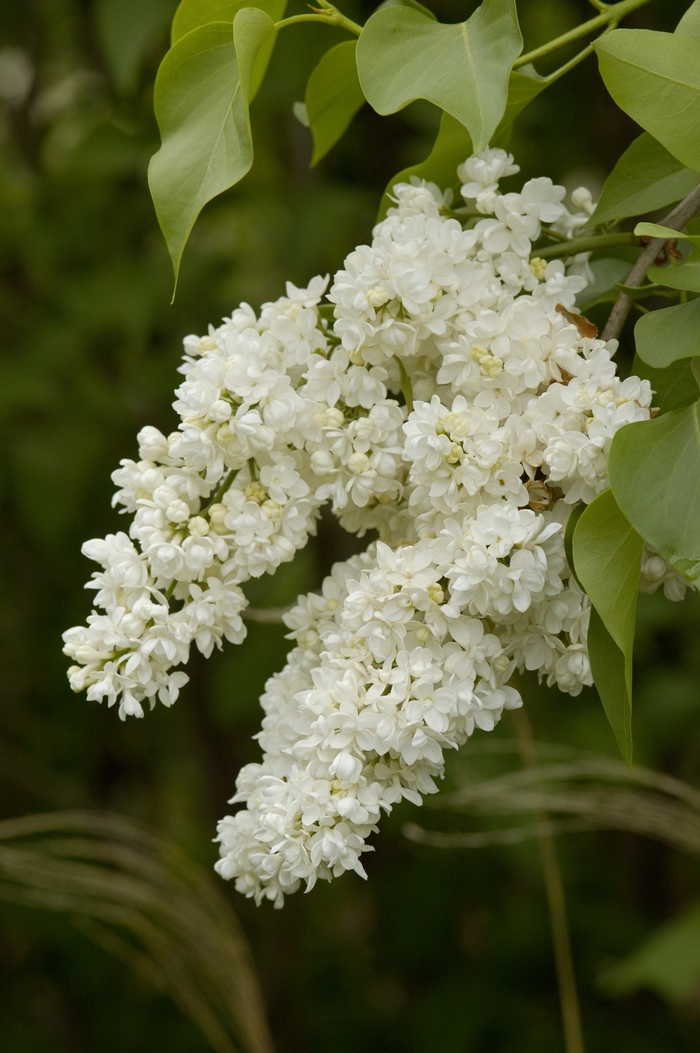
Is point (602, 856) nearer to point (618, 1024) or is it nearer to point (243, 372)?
point (618, 1024)

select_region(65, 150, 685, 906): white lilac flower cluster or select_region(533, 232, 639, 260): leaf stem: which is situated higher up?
select_region(533, 232, 639, 260): leaf stem

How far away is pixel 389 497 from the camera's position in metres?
0.46

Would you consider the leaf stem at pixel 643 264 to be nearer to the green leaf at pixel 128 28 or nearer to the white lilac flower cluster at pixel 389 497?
the white lilac flower cluster at pixel 389 497

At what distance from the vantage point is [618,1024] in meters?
1.39

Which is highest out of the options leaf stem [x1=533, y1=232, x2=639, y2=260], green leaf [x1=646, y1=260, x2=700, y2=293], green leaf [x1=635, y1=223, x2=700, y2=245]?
leaf stem [x1=533, y1=232, x2=639, y2=260]

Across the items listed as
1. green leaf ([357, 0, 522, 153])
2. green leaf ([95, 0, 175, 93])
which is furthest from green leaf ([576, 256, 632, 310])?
green leaf ([95, 0, 175, 93])

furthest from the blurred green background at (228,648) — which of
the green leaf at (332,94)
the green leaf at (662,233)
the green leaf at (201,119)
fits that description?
the green leaf at (662,233)

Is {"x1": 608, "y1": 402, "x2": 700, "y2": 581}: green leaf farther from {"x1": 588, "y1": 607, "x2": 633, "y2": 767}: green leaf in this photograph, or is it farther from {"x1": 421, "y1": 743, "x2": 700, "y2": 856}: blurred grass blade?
{"x1": 421, "y1": 743, "x2": 700, "y2": 856}: blurred grass blade

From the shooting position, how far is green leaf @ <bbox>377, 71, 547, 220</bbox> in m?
0.46

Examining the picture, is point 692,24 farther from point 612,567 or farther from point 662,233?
point 612,567

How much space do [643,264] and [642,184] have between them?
0.20 feet

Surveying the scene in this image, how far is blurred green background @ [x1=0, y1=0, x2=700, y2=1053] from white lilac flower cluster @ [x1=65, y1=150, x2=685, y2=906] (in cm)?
69

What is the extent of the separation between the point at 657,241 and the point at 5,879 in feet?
3.72

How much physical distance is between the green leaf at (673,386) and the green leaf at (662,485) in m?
0.06
